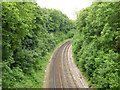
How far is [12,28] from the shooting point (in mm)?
10820

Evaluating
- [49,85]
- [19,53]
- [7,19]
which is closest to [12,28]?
[7,19]

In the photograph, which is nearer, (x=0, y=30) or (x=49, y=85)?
(x=0, y=30)

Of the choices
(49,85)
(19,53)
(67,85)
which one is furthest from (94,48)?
(19,53)

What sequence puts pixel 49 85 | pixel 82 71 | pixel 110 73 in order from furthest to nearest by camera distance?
pixel 82 71 → pixel 49 85 → pixel 110 73

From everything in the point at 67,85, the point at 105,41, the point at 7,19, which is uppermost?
the point at 7,19

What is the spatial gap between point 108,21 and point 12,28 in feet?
35.9

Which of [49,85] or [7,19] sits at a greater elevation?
[7,19]

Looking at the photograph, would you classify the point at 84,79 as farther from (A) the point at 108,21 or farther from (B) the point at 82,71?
(A) the point at 108,21

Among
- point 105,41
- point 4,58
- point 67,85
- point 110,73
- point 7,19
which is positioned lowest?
point 67,85

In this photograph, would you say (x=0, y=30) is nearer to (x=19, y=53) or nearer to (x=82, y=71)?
(x=19, y=53)

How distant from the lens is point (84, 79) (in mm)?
16453

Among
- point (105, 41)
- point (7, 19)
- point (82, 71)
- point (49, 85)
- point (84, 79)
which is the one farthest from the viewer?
point (82, 71)

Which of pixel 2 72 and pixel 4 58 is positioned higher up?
pixel 4 58

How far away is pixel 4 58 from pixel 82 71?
1265 centimetres
